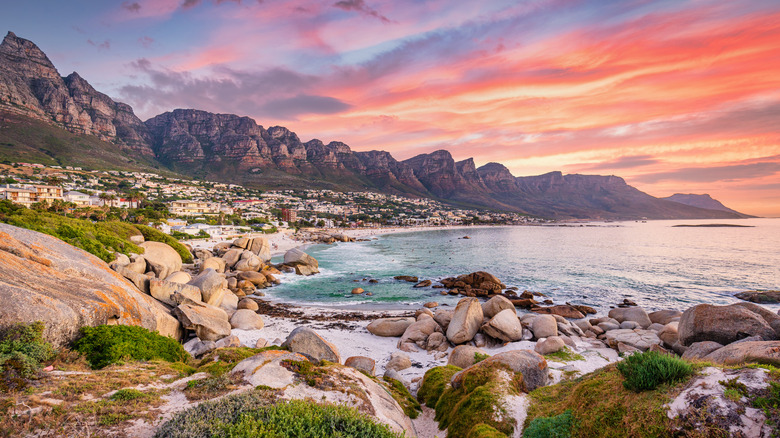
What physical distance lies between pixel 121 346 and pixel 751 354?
17588mm

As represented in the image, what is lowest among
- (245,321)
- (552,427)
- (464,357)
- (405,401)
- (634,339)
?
(245,321)

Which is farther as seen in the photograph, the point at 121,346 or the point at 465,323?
the point at 465,323

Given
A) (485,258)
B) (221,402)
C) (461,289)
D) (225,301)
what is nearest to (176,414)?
(221,402)

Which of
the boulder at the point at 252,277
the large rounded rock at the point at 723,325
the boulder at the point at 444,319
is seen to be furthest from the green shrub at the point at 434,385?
the boulder at the point at 252,277

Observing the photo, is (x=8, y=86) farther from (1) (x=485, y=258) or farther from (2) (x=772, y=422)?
(2) (x=772, y=422)

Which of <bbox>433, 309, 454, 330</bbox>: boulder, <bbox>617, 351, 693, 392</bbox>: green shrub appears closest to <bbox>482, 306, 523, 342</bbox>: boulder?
<bbox>433, 309, 454, 330</bbox>: boulder

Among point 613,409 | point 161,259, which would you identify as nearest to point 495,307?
point 613,409

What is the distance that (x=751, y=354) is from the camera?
8.15 metres

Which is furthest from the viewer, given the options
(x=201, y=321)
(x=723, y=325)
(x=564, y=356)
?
(x=201, y=321)

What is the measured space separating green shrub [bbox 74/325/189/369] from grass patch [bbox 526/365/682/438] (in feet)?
35.6

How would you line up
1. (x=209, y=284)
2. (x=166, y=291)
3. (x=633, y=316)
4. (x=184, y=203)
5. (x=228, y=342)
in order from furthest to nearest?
(x=184, y=203)
(x=633, y=316)
(x=209, y=284)
(x=166, y=291)
(x=228, y=342)

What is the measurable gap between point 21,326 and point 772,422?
581 inches

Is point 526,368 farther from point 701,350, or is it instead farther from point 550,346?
point 701,350

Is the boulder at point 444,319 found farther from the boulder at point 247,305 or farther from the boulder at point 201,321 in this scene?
the boulder at point 247,305
